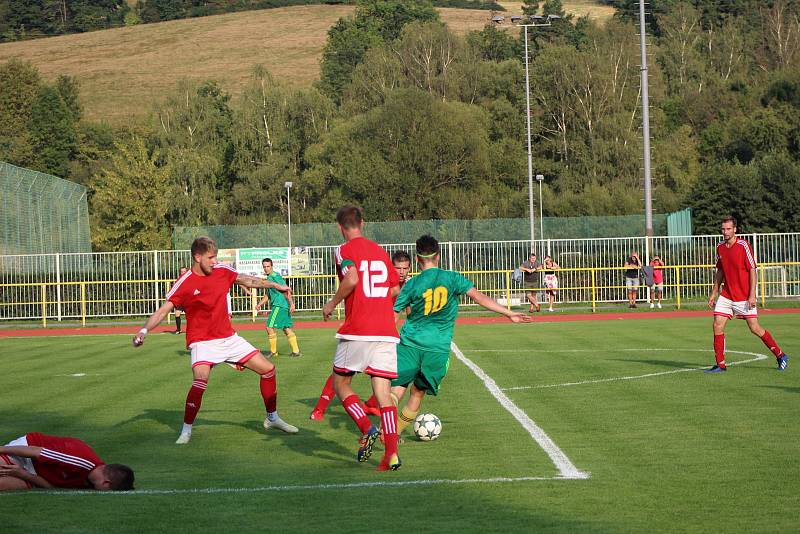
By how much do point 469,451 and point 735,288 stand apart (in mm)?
7938

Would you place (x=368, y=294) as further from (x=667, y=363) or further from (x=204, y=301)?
(x=667, y=363)

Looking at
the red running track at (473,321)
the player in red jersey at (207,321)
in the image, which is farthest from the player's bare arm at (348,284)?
the red running track at (473,321)

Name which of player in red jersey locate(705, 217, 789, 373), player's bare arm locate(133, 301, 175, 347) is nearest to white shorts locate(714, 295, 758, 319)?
player in red jersey locate(705, 217, 789, 373)

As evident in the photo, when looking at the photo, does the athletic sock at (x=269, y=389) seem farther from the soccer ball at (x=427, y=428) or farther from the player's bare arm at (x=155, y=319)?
the soccer ball at (x=427, y=428)

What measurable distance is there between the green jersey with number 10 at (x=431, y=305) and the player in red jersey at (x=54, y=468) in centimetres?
292

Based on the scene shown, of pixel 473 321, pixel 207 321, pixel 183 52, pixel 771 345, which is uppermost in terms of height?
pixel 183 52

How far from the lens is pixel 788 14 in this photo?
340ft

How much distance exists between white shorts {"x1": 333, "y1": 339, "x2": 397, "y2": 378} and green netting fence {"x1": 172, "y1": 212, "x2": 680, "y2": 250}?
132ft

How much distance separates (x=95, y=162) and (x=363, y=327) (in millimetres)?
87165

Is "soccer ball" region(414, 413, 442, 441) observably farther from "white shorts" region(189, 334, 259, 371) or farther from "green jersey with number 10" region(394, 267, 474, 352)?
"white shorts" region(189, 334, 259, 371)

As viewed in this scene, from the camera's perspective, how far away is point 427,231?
51500mm

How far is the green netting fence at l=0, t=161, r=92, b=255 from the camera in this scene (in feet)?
138

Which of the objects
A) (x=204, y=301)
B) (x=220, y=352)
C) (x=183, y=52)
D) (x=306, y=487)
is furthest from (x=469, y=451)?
(x=183, y=52)

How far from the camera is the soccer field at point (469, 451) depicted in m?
7.28
